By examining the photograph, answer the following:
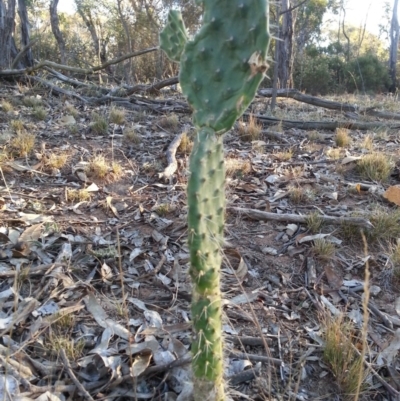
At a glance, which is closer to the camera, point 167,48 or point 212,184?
point 212,184

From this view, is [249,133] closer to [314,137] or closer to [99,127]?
[314,137]

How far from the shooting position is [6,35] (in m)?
8.19

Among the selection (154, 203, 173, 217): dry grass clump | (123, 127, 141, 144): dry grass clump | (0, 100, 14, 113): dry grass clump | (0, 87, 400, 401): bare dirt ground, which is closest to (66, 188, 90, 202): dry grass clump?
(0, 87, 400, 401): bare dirt ground

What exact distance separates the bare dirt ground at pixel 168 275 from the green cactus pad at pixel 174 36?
32.7 inches

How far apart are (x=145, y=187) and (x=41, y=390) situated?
6.84 ft

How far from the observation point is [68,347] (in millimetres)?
1867

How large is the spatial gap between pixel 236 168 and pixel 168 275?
1.67m

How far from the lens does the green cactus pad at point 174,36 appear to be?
173 cm

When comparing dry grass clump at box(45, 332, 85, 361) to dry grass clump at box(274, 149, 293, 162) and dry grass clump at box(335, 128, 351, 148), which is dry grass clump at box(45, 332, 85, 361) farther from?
dry grass clump at box(335, 128, 351, 148)

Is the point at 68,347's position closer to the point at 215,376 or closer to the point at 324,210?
the point at 215,376

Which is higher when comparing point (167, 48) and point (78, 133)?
point (167, 48)

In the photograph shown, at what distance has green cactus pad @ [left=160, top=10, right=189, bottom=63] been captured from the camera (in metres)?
1.73

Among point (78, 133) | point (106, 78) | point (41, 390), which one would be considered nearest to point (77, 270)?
point (41, 390)

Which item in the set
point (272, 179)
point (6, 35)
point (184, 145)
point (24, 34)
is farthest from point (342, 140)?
point (24, 34)
